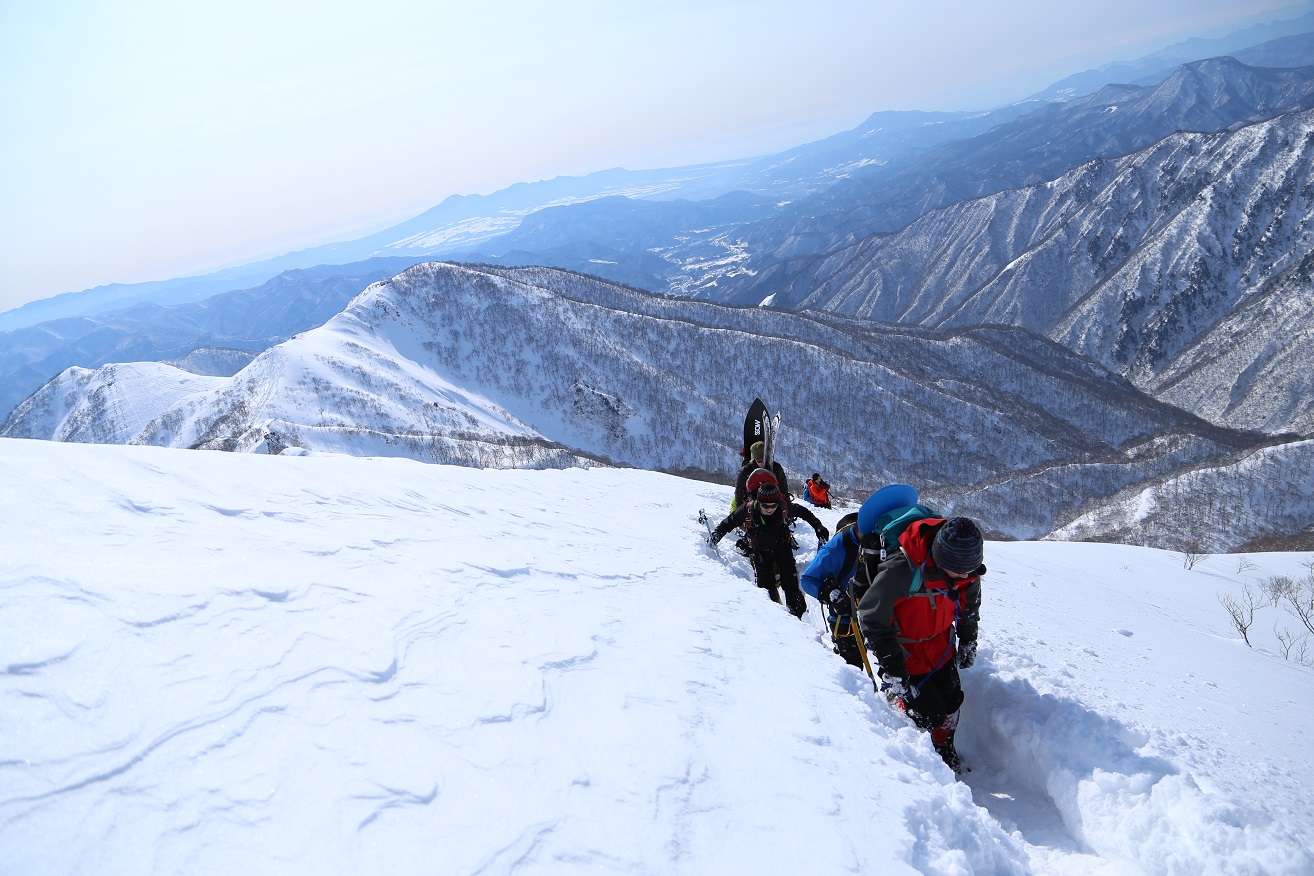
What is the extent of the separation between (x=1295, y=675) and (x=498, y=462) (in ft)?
205

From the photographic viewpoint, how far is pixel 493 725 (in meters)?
3.85

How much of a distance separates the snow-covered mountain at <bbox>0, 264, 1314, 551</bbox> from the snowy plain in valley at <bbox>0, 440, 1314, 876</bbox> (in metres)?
60.4

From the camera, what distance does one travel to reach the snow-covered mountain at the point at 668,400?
80625 mm

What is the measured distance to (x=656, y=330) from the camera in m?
130

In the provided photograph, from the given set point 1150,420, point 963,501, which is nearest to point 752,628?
point 963,501

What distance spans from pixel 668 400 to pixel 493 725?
10757cm

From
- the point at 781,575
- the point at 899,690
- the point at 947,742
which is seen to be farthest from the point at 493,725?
the point at 781,575

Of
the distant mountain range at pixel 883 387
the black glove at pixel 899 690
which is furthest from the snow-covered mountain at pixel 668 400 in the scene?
the black glove at pixel 899 690

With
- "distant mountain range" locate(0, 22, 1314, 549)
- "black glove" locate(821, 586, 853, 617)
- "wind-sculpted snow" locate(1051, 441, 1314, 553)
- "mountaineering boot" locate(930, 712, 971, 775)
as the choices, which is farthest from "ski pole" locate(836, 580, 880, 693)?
"wind-sculpted snow" locate(1051, 441, 1314, 553)

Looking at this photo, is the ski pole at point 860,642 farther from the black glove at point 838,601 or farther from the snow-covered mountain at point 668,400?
the snow-covered mountain at point 668,400

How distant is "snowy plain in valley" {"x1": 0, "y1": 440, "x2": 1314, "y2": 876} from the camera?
9.48 ft

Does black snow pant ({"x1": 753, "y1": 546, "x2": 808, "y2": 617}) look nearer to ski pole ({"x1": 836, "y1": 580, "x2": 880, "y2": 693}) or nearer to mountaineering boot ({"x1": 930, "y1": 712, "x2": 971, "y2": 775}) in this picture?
ski pole ({"x1": 836, "y1": 580, "x2": 880, "y2": 693})

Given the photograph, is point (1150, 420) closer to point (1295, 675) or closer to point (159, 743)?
point (1295, 675)

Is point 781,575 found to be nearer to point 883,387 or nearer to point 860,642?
point 860,642
